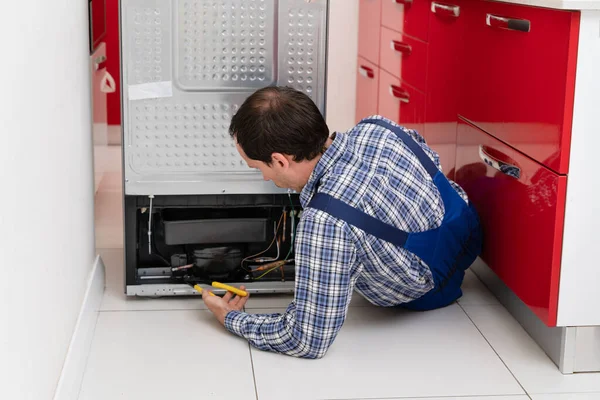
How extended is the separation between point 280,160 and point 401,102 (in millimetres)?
1086

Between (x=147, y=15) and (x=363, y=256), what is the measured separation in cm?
75

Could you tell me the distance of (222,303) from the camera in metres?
2.03

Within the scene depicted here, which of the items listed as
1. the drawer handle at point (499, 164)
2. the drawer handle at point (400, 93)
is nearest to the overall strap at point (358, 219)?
the drawer handle at point (499, 164)

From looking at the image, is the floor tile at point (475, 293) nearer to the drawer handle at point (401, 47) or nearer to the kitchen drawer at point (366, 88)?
the drawer handle at point (401, 47)

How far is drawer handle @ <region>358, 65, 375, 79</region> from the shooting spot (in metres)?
3.11

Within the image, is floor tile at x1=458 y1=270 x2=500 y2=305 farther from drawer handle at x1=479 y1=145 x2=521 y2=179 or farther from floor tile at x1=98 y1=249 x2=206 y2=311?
floor tile at x1=98 y1=249 x2=206 y2=311

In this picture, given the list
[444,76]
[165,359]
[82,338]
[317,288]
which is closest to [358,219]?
[317,288]

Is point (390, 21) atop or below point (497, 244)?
atop

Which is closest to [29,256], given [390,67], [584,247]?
[584,247]

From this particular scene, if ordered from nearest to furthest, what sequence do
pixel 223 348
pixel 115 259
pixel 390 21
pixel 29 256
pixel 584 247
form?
1. pixel 29 256
2. pixel 584 247
3. pixel 223 348
4. pixel 115 259
5. pixel 390 21

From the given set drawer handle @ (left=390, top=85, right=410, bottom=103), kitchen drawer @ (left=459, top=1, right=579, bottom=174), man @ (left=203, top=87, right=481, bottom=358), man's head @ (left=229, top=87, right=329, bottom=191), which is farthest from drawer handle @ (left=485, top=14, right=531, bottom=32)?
drawer handle @ (left=390, top=85, right=410, bottom=103)

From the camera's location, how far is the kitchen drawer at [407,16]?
2.56 m

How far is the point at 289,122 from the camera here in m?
1.79

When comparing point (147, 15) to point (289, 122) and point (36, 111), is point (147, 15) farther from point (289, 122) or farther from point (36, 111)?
point (36, 111)
